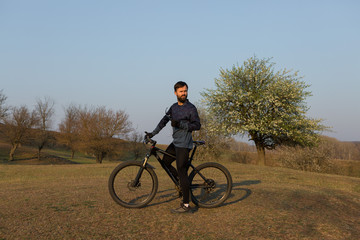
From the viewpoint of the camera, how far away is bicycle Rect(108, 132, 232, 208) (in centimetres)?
509

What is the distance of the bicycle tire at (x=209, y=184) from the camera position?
17.5ft

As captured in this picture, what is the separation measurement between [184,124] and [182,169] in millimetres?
841

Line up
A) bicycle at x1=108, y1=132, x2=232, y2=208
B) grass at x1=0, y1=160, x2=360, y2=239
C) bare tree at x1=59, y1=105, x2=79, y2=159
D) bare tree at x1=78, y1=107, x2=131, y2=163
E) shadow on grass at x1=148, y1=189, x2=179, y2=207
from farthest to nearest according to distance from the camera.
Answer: bare tree at x1=59, y1=105, x2=79, y2=159
bare tree at x1=78, y1=107, x2=131, y2=163
shadow on grass at x1=148, y1=189, x2=179, y2=207
bicycle at x1=108, y1=132, x2=232, y2=208
grass at x1=0, y1=160, x2=360, y2=239

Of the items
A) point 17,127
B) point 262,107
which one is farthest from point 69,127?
point 262,107

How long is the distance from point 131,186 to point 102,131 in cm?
3466

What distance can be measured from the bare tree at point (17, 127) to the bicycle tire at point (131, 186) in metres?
45.4

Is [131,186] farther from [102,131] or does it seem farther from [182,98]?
[102,131]

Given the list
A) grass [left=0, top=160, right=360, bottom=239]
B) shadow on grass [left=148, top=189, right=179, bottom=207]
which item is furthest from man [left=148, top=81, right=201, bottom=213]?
shadow on grass [left=148, top=189, right=179, bottom=207]

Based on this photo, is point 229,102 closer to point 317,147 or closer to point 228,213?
point 317,147

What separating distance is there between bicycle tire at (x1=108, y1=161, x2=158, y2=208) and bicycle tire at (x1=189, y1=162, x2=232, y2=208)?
0.78 m

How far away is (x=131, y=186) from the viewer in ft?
17.0

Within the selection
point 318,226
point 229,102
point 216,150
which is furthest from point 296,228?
point 216,150

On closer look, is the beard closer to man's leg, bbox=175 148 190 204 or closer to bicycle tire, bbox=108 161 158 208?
man's leg, bbox=175 148 190 204

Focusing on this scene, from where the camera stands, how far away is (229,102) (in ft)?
80.3
